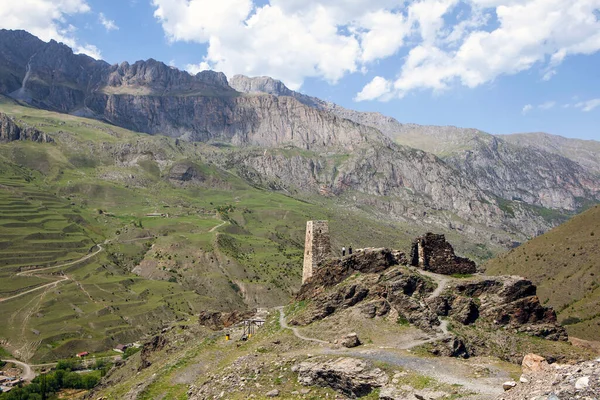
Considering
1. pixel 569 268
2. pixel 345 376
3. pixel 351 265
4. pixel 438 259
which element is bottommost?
pixel 569 268

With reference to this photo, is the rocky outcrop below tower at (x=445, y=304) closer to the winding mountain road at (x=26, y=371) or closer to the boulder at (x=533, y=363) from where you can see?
the boulder at (x=533, y=363)

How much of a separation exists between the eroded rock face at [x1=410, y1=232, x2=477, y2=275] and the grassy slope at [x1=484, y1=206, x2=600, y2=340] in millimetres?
35273

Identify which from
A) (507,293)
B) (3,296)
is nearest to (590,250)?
(507,293)

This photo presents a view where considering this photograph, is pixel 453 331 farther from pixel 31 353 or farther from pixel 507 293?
pixel 31 353

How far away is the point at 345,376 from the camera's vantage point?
25.0 m

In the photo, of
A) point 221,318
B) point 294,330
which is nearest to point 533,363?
point 294,330

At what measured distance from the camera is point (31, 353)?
115562 millimetres

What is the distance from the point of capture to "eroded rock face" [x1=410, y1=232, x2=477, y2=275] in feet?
128

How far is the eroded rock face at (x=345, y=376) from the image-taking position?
24.2 metres

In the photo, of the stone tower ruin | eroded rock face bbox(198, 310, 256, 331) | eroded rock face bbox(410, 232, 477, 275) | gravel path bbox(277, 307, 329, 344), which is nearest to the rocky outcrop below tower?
gravel path bbox(277, 307, 329, 344)

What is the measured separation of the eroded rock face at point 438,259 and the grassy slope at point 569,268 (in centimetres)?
3527

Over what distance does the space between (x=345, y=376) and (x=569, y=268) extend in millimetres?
75950

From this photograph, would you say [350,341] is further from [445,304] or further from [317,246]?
[317,246]

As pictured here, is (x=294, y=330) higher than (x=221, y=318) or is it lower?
higher
